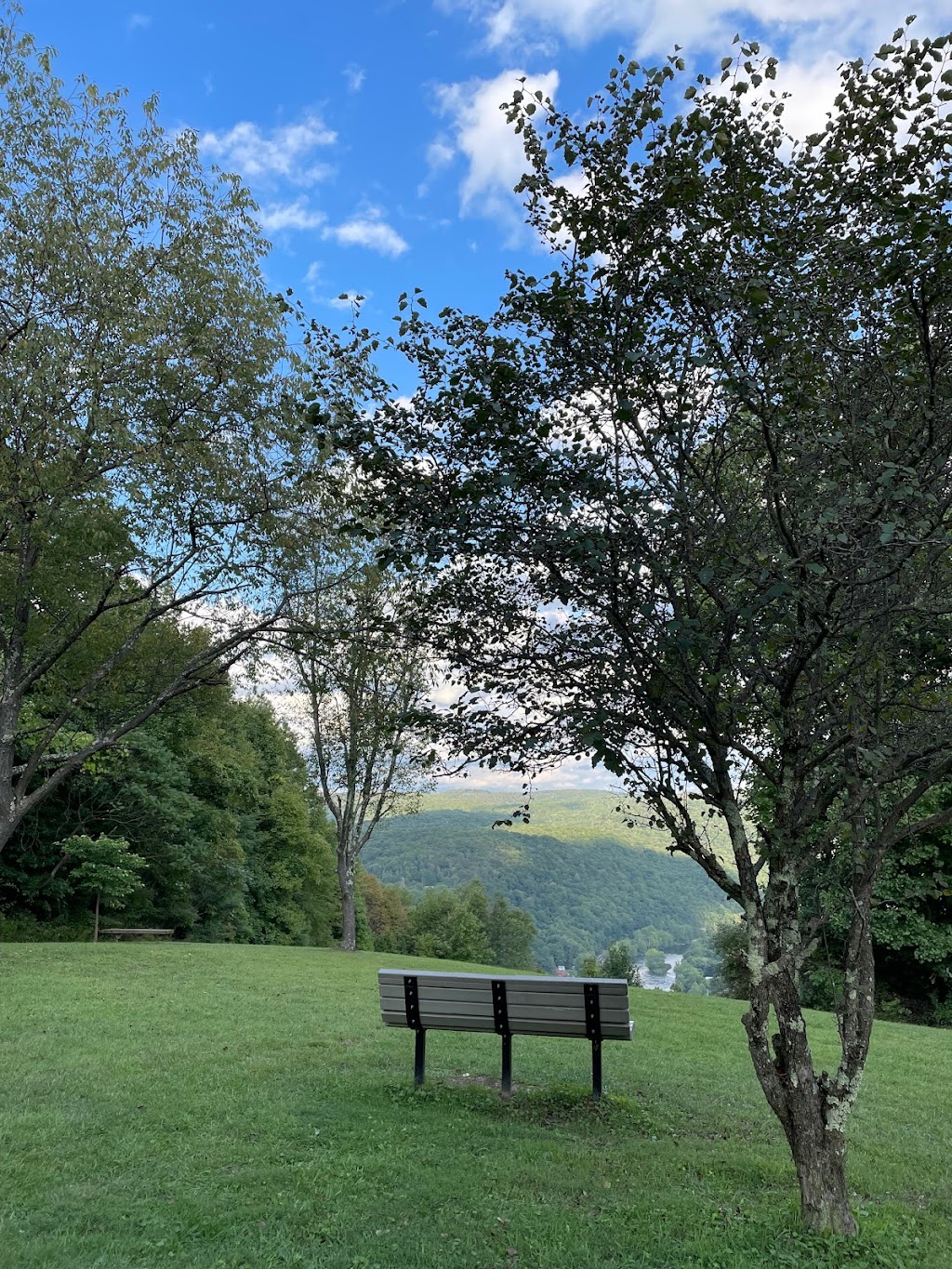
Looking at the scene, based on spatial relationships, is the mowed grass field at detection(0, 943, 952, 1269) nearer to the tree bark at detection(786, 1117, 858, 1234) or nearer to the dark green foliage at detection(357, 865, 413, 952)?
the tree bark at detection(786, 1117, 858, 1234)

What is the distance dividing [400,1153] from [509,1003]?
5.50 ft

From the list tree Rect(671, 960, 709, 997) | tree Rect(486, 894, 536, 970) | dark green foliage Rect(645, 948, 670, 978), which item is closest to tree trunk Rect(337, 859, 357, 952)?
tree Rect(671, 960, 709, 997)

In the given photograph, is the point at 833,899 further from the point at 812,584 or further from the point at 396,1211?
the point at 396,1211

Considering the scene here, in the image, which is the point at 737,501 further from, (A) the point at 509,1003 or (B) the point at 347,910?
(B) the point at 347,910

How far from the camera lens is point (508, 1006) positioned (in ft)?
21.4

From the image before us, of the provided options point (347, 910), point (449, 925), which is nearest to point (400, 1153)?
point (347, 910)

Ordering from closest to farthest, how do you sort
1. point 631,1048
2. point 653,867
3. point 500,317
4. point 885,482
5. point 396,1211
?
1. point 885,482
2. point 396,1211
3. point 500,317
4. point 631,1048
5. point 653,867

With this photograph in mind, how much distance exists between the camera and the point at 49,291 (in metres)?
9.95

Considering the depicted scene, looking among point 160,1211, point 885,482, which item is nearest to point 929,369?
point 885,482

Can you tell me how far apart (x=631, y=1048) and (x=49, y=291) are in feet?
38.4

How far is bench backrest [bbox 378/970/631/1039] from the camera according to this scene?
6.34 m

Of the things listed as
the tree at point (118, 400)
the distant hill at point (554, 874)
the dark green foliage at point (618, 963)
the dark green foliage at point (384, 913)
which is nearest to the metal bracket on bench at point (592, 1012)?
the tree at point (118, 400)

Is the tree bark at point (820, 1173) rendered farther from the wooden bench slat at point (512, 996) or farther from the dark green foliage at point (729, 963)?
the dark green foliage at point (729, 963)

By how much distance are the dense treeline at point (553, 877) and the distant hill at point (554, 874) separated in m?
0.14
